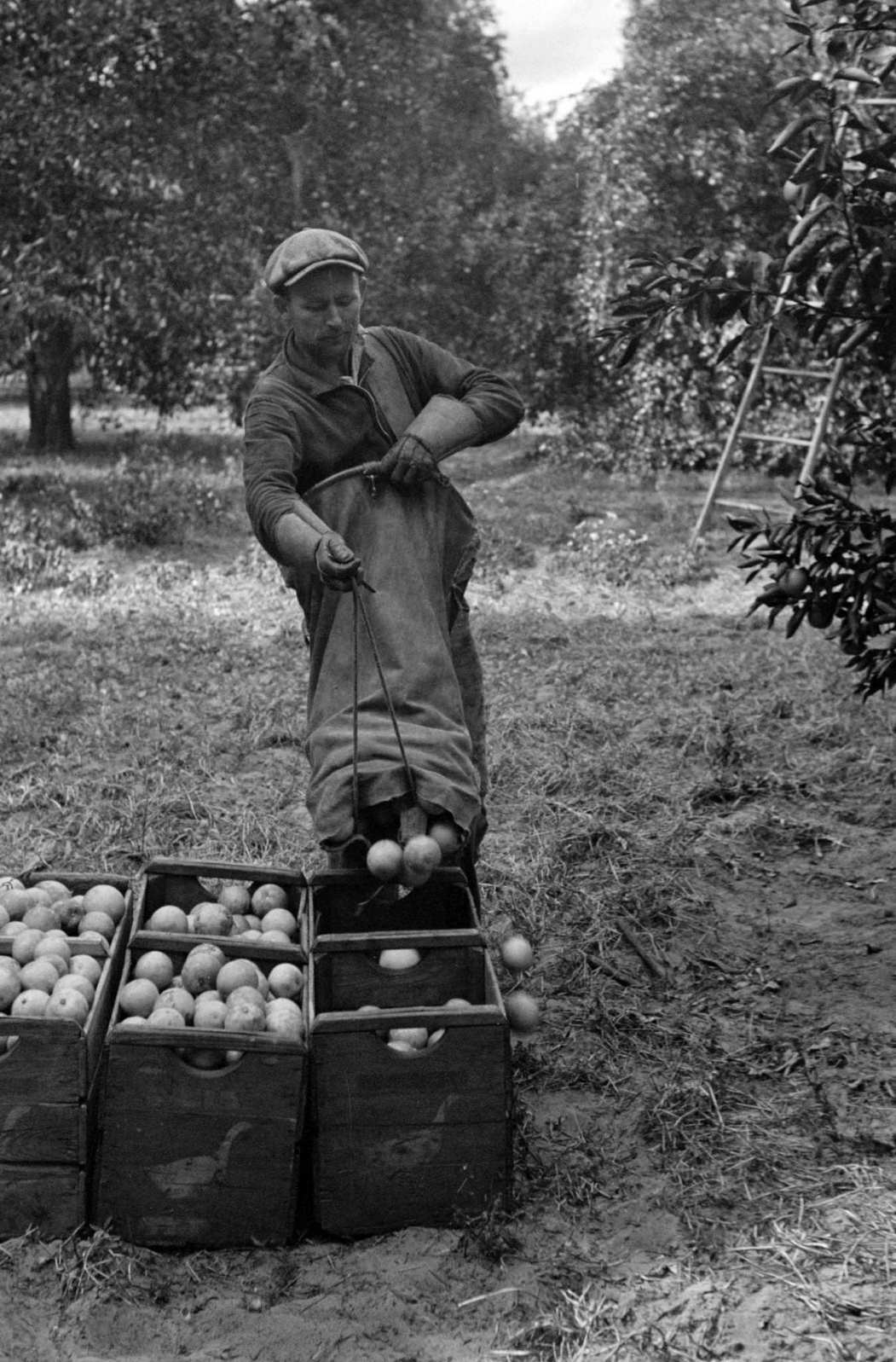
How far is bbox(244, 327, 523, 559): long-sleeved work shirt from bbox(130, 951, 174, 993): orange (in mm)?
976

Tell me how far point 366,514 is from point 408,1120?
140 cm

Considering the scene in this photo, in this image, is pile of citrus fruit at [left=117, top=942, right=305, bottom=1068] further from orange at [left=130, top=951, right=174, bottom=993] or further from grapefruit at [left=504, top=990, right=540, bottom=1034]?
grapefruit at [left=504, top=990, right=540, bottom=1034]

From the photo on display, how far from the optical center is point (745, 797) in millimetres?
5633

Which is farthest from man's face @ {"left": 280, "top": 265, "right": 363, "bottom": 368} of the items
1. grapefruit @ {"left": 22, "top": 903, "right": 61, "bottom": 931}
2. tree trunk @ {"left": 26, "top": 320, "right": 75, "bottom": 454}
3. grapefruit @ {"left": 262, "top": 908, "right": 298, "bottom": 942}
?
tree trunk @ {"left": 26, "top": 320, "right": 75, "bottom": 454}

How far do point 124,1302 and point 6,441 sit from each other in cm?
1488

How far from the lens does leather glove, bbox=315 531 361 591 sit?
2.98m

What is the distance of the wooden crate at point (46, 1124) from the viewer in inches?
110

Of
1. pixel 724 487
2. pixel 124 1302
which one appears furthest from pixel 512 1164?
pixel 724 487

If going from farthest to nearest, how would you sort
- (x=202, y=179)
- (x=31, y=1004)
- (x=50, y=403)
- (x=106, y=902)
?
(x=50, y=403), (x=202, y=179), (x=106, y=902), (x=31, y=1004)

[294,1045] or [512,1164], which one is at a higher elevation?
[294,1045]

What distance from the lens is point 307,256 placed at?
3111 millimetres

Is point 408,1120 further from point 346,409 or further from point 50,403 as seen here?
point 50,403

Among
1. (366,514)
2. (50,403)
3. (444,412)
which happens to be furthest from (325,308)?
(50,403)

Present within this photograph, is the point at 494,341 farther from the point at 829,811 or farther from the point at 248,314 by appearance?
the point at 829,811
